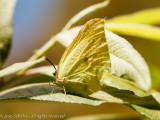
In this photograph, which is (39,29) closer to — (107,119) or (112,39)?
(107,119)

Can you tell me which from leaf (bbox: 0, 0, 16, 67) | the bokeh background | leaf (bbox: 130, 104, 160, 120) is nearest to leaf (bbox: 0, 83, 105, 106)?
leaf (bbox: 130, 104, 160, 120)

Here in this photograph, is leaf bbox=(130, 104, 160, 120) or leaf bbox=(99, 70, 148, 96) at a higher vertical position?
leaf bbox=(99, 70, 148, 96)

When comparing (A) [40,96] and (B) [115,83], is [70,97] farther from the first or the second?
(B) [115,83]

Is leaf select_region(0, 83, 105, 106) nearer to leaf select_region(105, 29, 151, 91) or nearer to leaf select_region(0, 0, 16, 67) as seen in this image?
leaf select_region(105, 29, 151, 91)

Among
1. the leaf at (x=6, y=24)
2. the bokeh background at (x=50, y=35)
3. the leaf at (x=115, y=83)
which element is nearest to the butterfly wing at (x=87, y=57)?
the leaf at (x=115, y=83)

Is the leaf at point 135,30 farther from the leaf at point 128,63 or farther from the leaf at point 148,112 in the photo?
the leaf at point 148,112

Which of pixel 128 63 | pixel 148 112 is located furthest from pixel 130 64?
pixel 148 112
